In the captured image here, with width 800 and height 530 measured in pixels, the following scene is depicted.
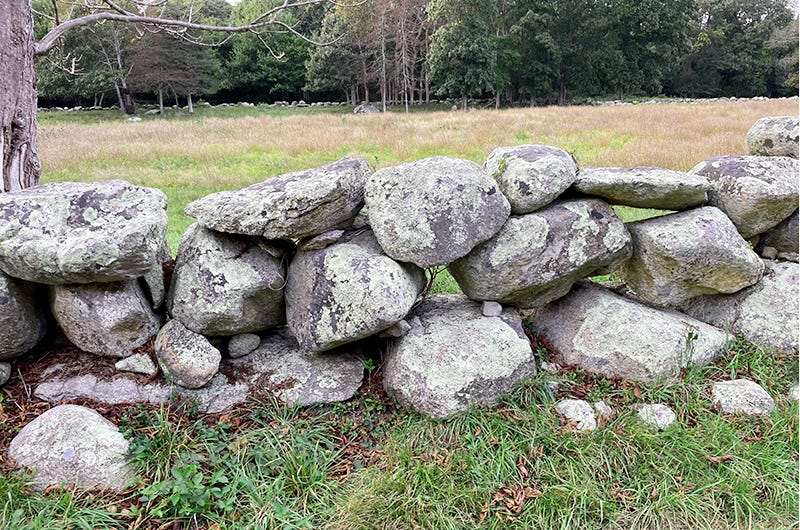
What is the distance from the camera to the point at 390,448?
3.13m

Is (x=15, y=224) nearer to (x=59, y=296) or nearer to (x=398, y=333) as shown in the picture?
(x=59, y=296)

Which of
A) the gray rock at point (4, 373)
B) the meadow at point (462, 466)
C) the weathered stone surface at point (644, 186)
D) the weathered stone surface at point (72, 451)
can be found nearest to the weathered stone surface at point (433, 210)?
the weathered stone surface at point (644, 186)

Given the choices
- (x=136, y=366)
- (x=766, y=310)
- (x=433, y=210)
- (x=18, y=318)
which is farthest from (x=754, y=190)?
(x=18, y=318)

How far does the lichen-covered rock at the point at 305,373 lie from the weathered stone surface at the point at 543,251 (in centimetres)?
108

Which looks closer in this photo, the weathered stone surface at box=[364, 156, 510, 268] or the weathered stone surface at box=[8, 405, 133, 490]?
the weathered stone surface at box=[8, 405, 133, 490]

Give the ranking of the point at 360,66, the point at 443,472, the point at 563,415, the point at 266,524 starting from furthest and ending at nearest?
1. the point at 360,66
2. the point at 563,415
3. the point at 443,472
4. the point at 266,524

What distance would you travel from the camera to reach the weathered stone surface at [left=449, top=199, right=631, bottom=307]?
11.7 feet

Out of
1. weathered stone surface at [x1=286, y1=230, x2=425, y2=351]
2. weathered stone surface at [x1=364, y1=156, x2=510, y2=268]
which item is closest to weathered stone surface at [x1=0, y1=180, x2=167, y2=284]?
weathered stone surface at [x1=286, y1=230, x2=425, y2=351]

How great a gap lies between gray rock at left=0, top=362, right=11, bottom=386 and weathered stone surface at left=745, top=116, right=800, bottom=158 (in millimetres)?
6217

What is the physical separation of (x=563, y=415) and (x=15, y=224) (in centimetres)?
359

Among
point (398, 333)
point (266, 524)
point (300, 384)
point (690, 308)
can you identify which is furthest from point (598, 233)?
point (266, 524)

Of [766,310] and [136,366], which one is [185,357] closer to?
[136,366]

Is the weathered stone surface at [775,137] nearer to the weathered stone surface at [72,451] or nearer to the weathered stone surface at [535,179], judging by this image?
the weathered stone surface at [535,179]

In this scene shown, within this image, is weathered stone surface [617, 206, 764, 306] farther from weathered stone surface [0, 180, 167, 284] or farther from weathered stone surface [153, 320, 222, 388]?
weathered stone surface [0, 180, 167, 284]
